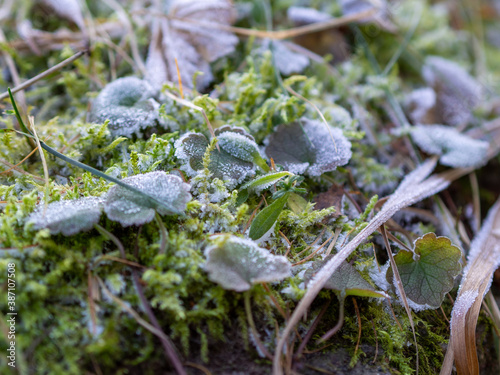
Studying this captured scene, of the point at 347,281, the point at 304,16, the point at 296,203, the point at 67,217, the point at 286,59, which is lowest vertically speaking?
the point at 347,281

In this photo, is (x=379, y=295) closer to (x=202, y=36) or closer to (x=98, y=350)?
(x=98, y=350)

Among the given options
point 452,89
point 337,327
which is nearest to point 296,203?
point 337,327

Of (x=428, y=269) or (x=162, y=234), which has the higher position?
(x=162, y=234)

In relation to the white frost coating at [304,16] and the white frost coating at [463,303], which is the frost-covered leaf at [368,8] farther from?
the white frost coating at [463,303]

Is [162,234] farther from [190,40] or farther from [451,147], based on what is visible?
[451,147]

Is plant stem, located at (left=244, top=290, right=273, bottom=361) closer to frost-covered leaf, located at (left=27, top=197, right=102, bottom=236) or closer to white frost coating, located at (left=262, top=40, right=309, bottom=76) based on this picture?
frost-covered leaf, located at (left=27, top=197, right=102, bottom=236)

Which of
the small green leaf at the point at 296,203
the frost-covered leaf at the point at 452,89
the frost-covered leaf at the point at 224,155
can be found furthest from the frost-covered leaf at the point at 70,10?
the frost-covered leaf at the point at 452,89

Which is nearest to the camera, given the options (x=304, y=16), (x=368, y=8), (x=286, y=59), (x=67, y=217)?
(x=67, y=217)
